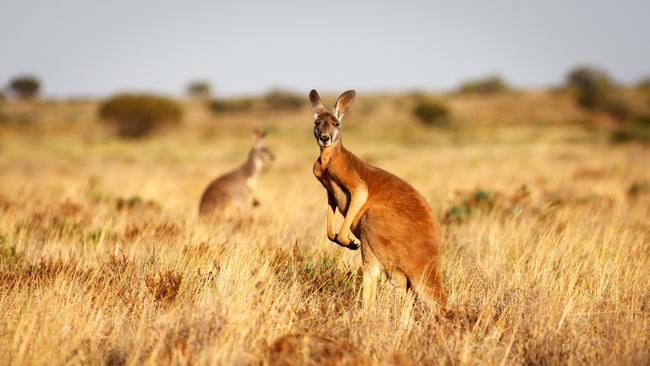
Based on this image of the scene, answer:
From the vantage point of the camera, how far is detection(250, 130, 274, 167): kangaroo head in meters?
10.3

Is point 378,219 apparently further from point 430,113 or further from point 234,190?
point 430,113

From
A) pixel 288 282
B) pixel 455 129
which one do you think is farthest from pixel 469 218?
pixel 455 129

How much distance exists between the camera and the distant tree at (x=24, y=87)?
10112 cm

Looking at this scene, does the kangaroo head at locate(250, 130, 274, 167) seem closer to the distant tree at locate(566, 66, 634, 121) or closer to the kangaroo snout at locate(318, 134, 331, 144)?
the kangaroo snout at locate(318, 134, 331, 144)

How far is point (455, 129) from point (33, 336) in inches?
1873

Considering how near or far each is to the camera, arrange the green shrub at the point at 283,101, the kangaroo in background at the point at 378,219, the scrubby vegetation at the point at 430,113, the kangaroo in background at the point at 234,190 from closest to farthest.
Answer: the kangaroo in background at the point at 378,219
the kangaroo in background at the point at 234,190
the scrubby vegetation at the point at 430,113
the green shrub at the point at 283,101

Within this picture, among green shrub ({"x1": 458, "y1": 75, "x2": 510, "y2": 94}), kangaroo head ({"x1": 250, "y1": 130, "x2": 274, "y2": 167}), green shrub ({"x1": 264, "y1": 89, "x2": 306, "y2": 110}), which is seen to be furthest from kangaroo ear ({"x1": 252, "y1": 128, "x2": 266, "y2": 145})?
green shrub ({"x1": 458, "y1": 75, "x2": 510, "y2": 94})

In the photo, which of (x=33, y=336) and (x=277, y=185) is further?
(x=277, y=185)

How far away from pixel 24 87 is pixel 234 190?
109 m

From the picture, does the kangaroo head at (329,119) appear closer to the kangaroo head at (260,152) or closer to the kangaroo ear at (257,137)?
the kangaroo head at (260,152)

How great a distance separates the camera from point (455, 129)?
48406mm

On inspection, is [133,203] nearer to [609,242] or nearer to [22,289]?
[22,289]

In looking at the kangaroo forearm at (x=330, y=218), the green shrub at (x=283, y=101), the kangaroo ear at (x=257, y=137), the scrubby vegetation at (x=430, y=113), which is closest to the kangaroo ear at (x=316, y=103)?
the kangaroo forearm at (x=330, y=218)

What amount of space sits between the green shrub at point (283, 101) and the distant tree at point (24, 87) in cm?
5017
